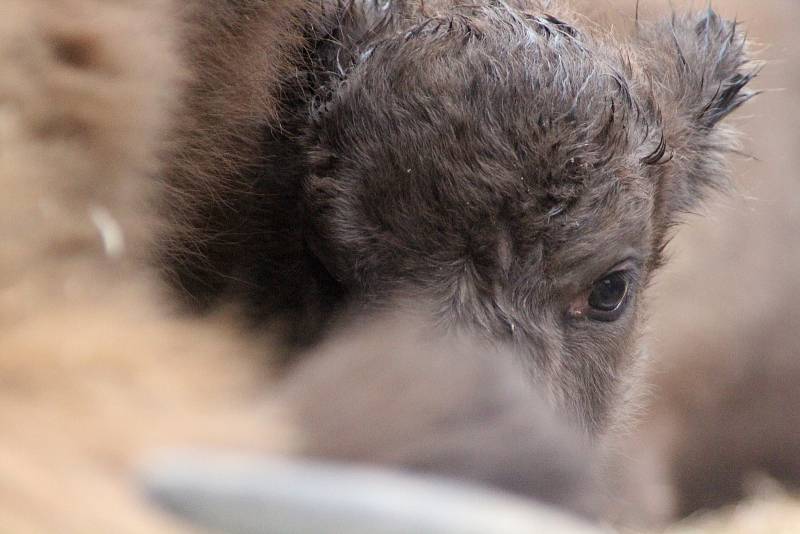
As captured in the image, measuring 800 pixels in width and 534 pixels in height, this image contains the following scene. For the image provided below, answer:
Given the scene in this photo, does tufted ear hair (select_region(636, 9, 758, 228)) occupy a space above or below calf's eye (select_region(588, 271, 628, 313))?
above

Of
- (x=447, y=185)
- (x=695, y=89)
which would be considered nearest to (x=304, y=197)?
(x=447, y=185)

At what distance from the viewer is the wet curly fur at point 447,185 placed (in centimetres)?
180

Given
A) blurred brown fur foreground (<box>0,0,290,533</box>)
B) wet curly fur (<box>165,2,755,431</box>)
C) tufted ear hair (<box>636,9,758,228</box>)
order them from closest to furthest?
1. blurred brown fur foreground (<box>0,0,290,533</box>)
2. wet curly fur (<box>165,2,755,431</box>)
3. tufted ear hair (<box>636,9,758,228</box>)

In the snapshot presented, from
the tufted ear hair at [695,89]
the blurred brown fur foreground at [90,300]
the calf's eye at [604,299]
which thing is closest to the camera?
the blurred brown fur foreground at [90,300]

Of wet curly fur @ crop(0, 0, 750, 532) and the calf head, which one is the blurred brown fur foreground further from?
the calf head

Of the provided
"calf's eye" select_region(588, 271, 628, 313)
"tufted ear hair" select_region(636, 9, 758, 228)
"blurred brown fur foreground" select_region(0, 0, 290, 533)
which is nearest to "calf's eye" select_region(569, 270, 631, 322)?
"calf's eye" select_region(588, 271, 628, 313)

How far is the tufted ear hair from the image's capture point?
7.80 feet

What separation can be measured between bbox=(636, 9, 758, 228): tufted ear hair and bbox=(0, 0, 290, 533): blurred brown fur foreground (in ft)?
5.23

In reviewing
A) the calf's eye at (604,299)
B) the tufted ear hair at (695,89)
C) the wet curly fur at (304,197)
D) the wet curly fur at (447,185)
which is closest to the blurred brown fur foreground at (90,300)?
the wet curly fur at (304,197)

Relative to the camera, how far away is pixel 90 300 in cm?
79

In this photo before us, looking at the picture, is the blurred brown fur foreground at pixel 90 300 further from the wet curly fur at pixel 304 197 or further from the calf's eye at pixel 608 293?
the calf's eye at pixel 608 293

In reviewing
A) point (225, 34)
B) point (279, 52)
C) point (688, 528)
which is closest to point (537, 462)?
point (225, 34)

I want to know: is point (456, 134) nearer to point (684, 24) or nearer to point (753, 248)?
point (684, 24)

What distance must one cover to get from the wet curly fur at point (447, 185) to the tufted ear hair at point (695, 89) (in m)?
0.38
